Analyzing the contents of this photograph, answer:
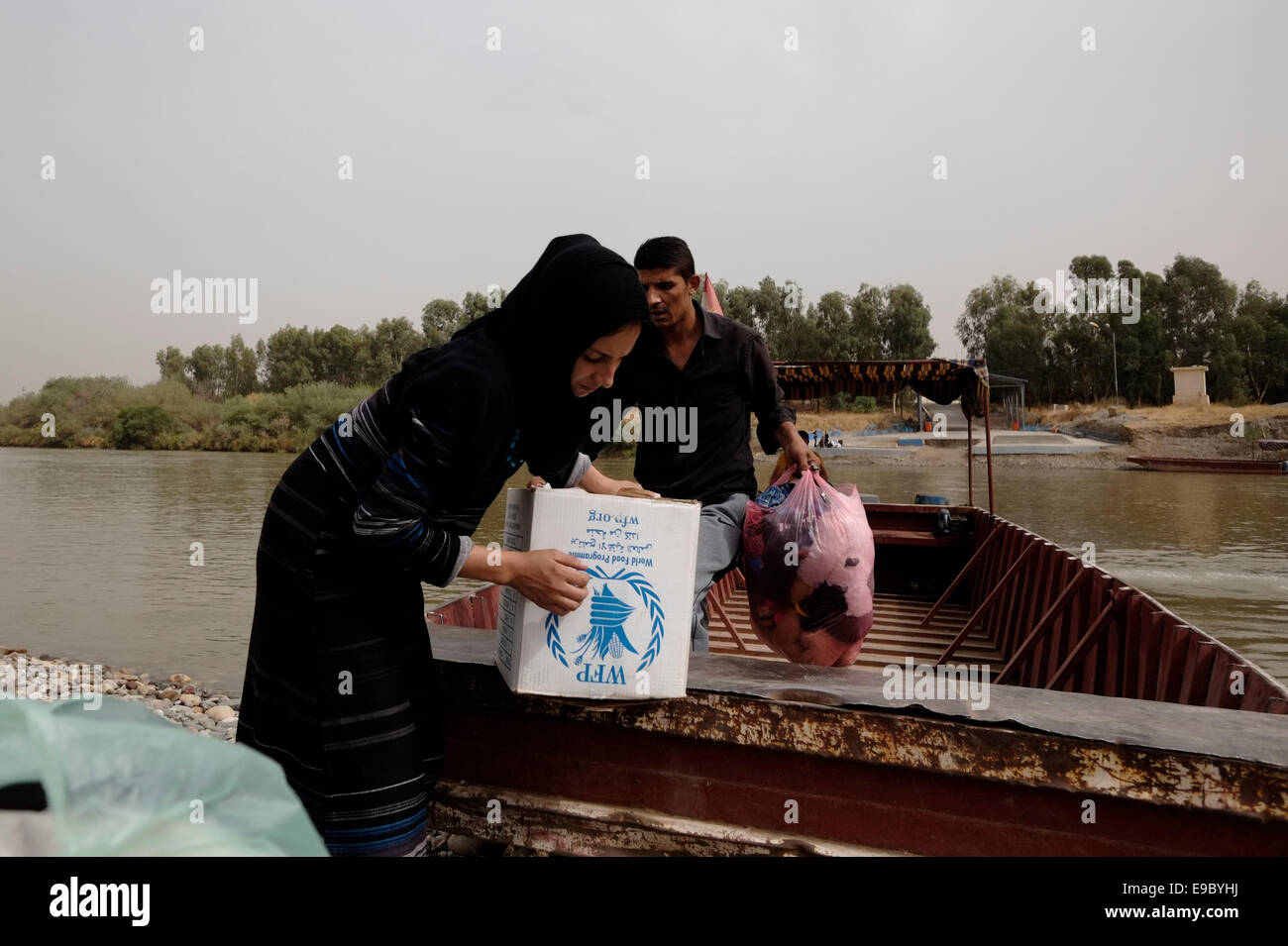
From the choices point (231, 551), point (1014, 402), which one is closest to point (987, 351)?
point (1014, 402)

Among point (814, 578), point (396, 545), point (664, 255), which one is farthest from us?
point (664, 255)

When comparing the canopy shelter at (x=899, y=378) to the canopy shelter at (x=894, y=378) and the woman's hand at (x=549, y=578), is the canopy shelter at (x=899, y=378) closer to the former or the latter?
the canopy shelter at (x=894, y=378)

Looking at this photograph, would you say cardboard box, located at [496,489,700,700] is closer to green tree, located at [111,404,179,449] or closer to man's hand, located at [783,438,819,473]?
man's hand, located at [783,438,819,473]

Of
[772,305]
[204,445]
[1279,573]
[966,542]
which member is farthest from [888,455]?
[204,445]

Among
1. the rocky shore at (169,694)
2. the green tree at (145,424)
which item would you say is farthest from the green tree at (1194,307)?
the green tree at (145,424)

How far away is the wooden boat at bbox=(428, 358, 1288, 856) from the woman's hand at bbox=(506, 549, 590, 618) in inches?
12.9

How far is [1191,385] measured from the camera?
39.6 meters

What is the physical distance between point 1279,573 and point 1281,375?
37.3m

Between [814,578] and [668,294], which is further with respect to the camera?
[668,294]

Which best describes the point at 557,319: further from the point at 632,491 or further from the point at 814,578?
the point at 814,578

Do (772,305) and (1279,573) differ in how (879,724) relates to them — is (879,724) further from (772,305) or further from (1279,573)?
(772,305)

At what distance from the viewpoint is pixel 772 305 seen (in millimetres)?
50125

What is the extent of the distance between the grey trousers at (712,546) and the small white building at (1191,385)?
44475 mm

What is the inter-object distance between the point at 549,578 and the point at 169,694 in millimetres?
7349
